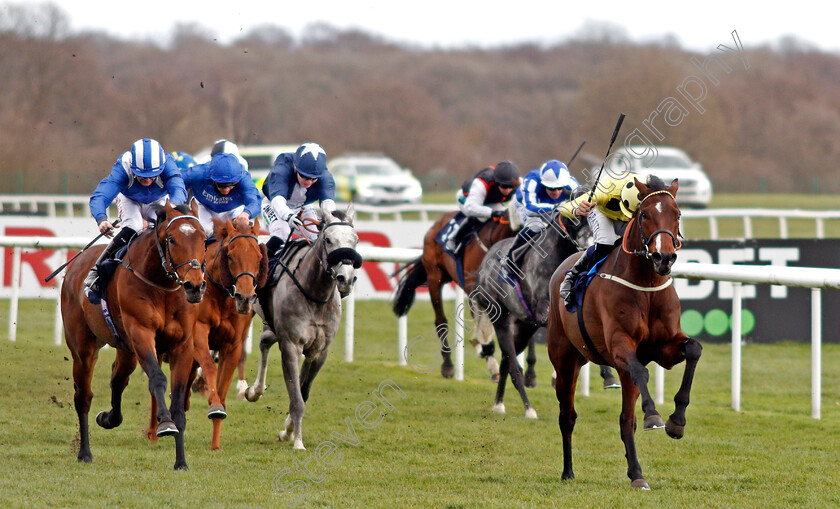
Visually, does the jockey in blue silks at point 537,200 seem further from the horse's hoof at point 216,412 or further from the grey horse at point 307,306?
the horse's hoof at point 216,412

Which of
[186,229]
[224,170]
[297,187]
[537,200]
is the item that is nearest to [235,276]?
[186,229]

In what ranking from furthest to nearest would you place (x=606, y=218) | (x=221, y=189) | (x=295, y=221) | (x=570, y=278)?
(x=221, y=189), (x=295, y=221), (x=606, y=218), (x=570, y=278)

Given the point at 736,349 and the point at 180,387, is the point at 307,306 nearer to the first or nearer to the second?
the point at 180,387

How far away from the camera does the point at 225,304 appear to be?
22.1 feet

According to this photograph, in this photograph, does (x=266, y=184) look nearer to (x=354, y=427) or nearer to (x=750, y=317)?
(x=354, y=427)

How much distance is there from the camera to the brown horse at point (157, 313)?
5551 mm

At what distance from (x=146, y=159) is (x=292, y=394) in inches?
67.0

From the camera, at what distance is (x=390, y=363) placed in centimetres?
985

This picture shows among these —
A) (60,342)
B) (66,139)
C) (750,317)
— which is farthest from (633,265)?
(66,139)

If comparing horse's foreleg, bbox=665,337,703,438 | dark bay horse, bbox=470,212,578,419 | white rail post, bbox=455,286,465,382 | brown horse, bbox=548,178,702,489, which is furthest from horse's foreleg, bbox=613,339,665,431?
white rail post, bbox=455,286,465,382

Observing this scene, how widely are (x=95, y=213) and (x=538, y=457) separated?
3018 mm

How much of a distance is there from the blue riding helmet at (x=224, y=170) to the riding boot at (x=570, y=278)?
2.54 meters

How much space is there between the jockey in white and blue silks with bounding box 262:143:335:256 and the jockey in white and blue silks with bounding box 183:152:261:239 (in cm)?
17

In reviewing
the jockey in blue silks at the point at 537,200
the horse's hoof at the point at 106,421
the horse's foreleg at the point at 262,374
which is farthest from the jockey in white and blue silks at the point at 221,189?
the jockey in blue silks at the point at 537,200
